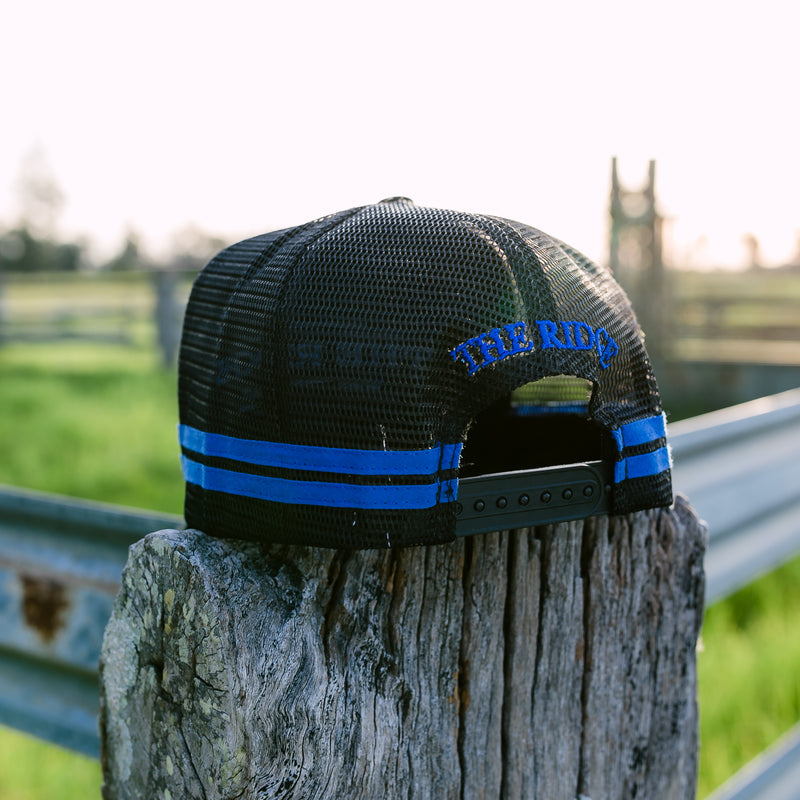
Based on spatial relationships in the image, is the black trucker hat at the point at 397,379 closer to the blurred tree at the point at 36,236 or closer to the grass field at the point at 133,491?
the grass field at the point at 133,491

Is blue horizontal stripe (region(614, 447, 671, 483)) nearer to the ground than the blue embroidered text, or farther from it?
nearer to the ground

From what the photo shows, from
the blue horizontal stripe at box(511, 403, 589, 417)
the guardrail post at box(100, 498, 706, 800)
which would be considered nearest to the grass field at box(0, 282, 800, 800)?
the guardrail post at box(100, 498, 706, 800)

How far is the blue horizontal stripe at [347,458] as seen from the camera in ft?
3.50

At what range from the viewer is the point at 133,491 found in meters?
5.15

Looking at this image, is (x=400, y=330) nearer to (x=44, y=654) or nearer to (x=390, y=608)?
(x=390, y=608)

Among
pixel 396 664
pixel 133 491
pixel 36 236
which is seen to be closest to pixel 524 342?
pixel 396 664

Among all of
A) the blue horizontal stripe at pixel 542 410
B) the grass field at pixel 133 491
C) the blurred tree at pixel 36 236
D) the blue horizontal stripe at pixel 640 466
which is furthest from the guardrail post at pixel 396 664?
the blurred tree at pixel 36 236

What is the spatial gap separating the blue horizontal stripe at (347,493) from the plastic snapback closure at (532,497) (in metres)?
0.05

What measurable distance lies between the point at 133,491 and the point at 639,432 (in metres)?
4.43

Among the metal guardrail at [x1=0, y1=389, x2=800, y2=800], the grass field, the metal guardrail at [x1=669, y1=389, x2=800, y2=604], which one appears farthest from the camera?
the grass field

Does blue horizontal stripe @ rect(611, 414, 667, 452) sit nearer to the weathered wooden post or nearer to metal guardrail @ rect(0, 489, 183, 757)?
the weathered wooden post

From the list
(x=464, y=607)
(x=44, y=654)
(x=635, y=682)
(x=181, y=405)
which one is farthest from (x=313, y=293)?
(x=44, y=654)

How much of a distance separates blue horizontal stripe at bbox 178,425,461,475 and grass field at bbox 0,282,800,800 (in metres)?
1.81

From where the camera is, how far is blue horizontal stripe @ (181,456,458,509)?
1.07m
